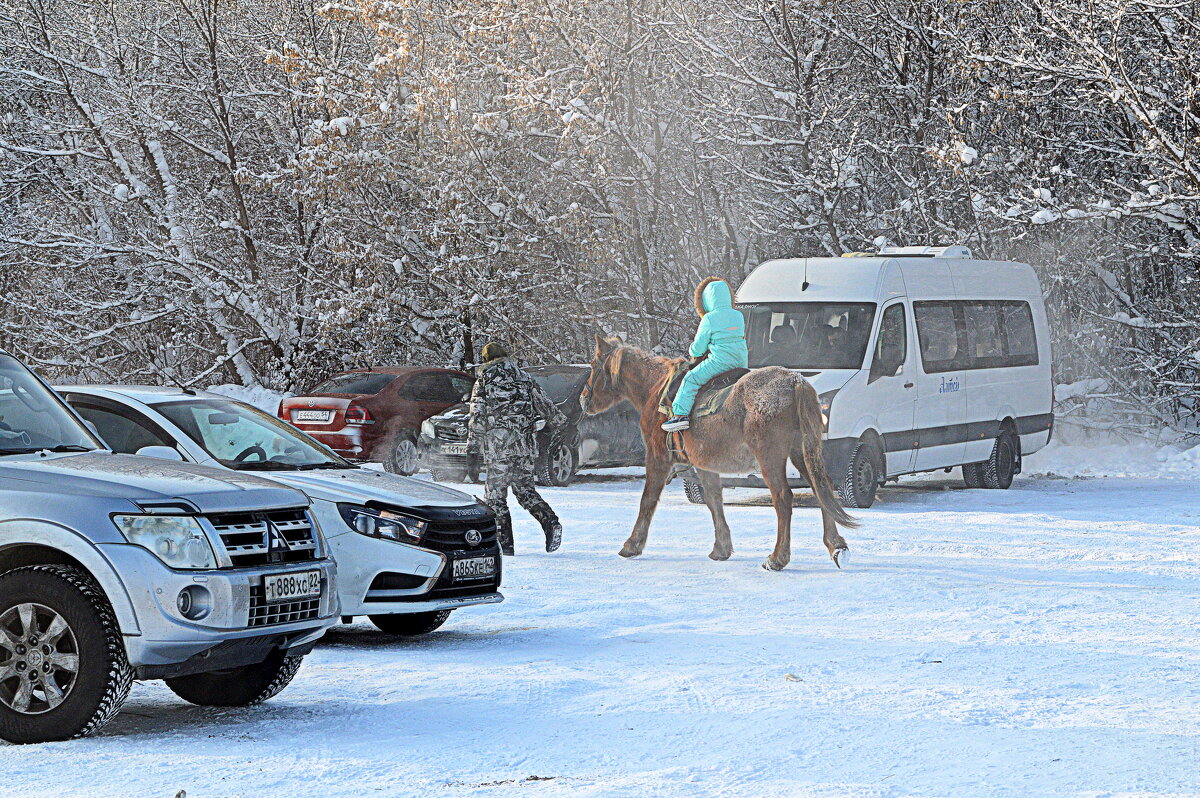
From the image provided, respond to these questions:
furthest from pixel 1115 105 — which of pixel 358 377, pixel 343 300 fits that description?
pixel 343 300

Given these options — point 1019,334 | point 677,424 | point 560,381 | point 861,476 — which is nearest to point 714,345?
point 677,424

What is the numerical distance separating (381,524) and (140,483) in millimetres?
2265

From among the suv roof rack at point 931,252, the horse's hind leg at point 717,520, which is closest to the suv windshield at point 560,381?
the suv roof rack at point 931,252

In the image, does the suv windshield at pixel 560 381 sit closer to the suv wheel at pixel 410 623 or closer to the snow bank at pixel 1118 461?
the snow bank at pixel 1118 461

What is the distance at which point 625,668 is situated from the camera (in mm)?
8023

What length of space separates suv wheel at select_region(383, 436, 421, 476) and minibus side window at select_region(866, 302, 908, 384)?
7.20 meters

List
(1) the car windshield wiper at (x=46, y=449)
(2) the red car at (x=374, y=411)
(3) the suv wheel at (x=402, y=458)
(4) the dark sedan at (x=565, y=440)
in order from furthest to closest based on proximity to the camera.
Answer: (3) the suv wheel at (x=402, y=458) → (2) the red car at (x=374, y=411) → (4) the dark sedan at (x=565, y=440) → (1) the car windshield wiper at (x=46, y=449)

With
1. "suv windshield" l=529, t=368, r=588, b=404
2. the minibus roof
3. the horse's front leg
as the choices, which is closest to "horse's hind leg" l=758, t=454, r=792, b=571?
the horse's front leg

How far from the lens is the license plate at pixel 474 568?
890 cm

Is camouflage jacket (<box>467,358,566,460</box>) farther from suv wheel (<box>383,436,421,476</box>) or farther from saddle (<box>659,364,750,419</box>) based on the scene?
suv wheel (<box>383,436,421,476</box>)

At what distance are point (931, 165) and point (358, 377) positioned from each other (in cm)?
961

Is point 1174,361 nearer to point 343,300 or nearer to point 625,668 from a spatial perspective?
point 343,300

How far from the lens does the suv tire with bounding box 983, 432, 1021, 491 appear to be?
18.9 metres

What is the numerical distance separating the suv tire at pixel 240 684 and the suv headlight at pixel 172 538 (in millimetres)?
964
